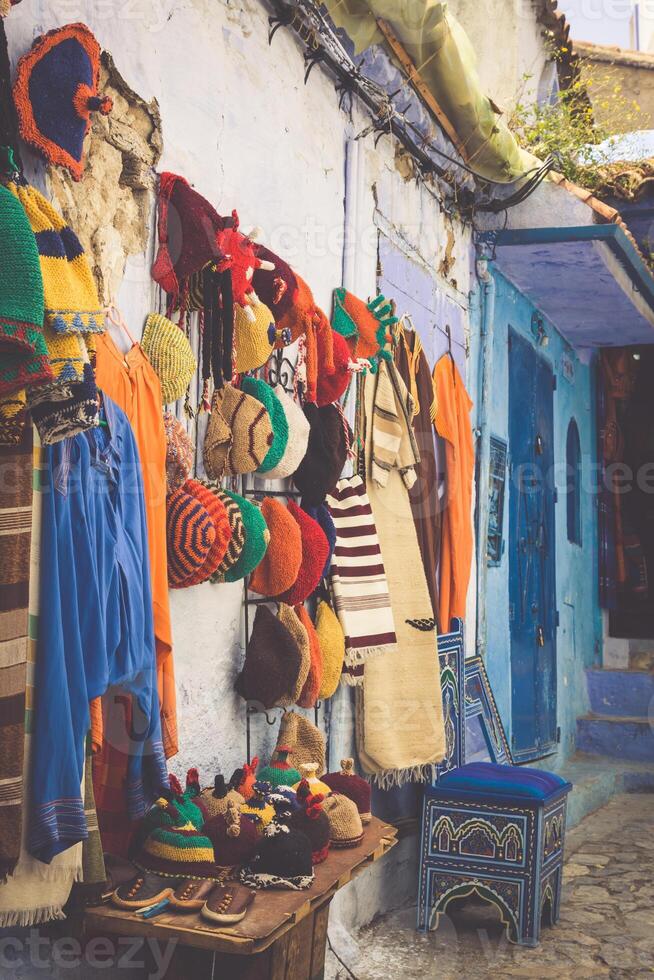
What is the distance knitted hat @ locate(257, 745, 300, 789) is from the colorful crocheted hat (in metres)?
1.83

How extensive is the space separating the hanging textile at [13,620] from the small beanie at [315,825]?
0.98 meters

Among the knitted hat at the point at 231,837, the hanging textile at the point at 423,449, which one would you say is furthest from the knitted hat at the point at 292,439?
the hanging textile at the point at 423,449

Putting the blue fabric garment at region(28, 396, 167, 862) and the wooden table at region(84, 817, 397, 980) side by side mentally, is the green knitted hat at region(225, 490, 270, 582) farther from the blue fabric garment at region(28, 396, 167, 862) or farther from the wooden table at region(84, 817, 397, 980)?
the wooden table at region(84, 817, 397, 980)

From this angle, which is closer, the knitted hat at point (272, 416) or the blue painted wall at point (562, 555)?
the knitted hat at point (272, 416)

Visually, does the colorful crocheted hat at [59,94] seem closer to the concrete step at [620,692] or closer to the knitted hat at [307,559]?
the knitted hat at [307,559]

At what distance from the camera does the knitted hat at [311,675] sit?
3.60 m

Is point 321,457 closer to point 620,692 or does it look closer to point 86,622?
point 86,622

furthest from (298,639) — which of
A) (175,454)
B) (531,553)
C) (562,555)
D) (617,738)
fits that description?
(617,738)

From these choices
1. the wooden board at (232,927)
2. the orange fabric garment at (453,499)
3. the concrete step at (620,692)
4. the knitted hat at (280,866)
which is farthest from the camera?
the concrete step at (620,692)

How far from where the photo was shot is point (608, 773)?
770 centimetres

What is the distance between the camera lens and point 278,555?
3467mm

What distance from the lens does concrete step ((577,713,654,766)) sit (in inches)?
330

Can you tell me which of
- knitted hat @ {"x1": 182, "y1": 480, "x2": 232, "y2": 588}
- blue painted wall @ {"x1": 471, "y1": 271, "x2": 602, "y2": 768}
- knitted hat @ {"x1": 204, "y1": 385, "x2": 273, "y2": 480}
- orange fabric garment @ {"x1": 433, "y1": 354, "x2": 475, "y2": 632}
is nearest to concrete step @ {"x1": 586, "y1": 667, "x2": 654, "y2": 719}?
blue painted wall @ {"x1": 471, "y1": 271, "x2": 602, "y2": 768}

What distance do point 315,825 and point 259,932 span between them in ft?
1.97
